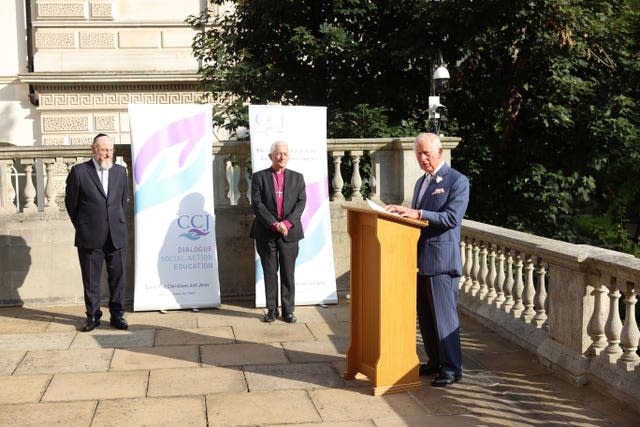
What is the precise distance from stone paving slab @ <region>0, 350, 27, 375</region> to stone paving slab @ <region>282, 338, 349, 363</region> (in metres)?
2.20

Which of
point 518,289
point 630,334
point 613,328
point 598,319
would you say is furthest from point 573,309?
point 518,289

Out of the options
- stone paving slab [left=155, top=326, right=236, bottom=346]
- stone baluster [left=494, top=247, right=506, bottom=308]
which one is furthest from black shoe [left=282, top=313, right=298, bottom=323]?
stone baluster [left=494, top=247, right=506, bottom=308]

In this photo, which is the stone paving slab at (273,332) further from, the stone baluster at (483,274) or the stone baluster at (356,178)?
the stone baluster at (356,178)

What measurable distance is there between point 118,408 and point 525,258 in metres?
3.63

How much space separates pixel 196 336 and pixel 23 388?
2.02 meters

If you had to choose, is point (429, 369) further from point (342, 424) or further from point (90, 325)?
point (90, 325)

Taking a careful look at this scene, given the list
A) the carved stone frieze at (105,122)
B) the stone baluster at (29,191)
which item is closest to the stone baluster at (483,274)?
the stone baluster at (29,191)

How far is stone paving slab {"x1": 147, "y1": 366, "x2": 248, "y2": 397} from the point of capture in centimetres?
584

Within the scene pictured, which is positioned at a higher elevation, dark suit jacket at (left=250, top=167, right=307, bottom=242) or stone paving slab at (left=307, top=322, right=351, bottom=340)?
dark suit jacket at (left=250, top=167, right=307, bottom=242)

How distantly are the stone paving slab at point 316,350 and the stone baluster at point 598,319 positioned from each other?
203 centimetres

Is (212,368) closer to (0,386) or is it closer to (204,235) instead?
(0,386)

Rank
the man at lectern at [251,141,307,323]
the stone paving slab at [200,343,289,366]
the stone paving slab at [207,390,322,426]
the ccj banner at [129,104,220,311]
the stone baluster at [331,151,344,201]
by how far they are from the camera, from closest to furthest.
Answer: the stone paving slab at [207,390,322,426] → the stone paving slab at [200,343,289,366] → the man at lectern at [251,141,307,323] → the ccj banner at [129,104,220,311] → the stone baluster at [331,151,344,201]

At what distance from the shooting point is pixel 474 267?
8.43m

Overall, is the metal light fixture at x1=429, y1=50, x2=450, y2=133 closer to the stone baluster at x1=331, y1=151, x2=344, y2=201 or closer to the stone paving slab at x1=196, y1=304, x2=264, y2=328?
the stone baluster at x1=331, y1=151, x2=344, y2=201
